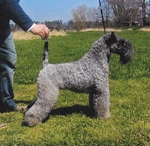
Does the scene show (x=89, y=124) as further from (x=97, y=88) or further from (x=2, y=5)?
(x=2, y=5)

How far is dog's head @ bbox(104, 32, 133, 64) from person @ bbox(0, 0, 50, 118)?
1.06m

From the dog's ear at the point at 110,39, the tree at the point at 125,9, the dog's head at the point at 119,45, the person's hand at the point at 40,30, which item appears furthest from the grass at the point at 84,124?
the tree at the point at 125,9

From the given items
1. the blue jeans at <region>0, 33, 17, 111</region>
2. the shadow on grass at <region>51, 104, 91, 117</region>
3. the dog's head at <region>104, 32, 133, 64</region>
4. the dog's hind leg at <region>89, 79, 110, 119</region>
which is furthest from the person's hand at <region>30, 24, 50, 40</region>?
the shadow on grass at <region>51, 104, 91, 117</region>

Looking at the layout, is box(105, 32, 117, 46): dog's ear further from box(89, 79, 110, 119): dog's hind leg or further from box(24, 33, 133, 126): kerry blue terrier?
box(89, 79, 110, 119): dog's hind leg

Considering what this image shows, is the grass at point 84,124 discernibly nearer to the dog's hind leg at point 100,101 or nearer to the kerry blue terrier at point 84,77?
the dog's hind leg at point 100,101

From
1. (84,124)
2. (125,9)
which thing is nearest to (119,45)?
(84,124)

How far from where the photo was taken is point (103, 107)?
5.35 metres

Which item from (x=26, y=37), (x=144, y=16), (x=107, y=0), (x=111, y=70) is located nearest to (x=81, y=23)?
(x=107, y=0)

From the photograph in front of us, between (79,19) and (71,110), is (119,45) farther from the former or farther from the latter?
(79,19)

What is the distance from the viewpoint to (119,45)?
530 cm

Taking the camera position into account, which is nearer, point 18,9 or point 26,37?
point 18,9

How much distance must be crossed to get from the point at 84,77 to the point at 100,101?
51cm

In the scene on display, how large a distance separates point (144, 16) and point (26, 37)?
105ft

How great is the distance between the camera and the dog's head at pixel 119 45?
17.1ft
